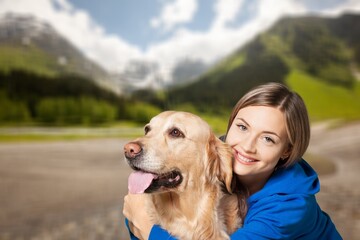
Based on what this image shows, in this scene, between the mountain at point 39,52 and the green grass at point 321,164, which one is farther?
the mountain at point 39,52

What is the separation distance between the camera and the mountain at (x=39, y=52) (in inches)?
446

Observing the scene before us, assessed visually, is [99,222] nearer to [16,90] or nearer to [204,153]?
[204,153]

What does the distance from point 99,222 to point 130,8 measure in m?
7.95

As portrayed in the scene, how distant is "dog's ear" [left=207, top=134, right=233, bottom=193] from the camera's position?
1345 mm

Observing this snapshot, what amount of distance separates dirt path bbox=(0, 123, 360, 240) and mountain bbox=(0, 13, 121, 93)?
214cm

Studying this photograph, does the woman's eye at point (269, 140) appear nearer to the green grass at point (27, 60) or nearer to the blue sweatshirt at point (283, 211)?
the blue sweatshirt at point (283, 211)

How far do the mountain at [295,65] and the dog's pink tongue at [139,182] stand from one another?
10183mm

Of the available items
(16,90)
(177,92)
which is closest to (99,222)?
(177,92)

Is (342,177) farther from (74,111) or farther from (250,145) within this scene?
(74,111)

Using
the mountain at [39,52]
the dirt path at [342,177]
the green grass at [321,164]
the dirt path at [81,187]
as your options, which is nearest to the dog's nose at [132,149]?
the dirt path at [81,187]

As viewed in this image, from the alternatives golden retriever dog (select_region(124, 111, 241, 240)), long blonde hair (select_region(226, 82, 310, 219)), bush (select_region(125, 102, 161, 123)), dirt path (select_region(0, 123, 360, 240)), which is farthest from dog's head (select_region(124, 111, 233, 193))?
bush (select_region(125, 102, 161, 123))

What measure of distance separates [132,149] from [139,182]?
105mm

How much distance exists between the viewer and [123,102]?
11938 mm

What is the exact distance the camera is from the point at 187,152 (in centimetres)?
135
